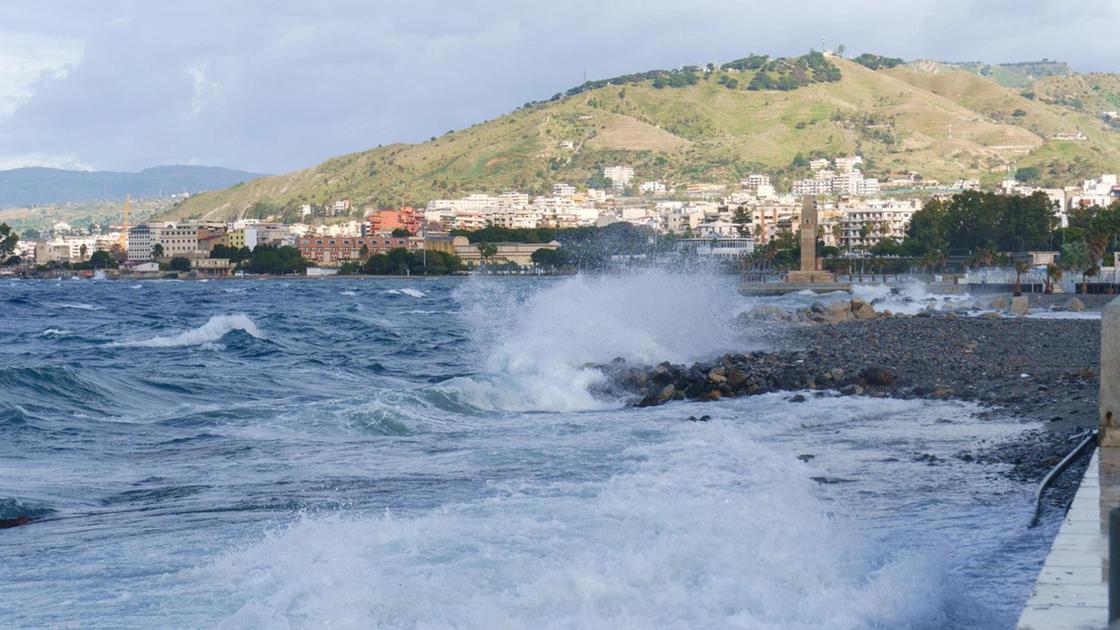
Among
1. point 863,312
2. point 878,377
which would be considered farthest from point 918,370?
point 863,312

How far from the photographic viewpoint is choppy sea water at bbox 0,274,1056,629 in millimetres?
7434

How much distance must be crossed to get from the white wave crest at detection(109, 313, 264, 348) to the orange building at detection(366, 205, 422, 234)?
13537cm

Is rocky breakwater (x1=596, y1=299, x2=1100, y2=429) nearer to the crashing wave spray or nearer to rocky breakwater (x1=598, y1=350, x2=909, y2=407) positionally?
rocky breakwater (x1=598, y1=350, x2=909, y2=407)

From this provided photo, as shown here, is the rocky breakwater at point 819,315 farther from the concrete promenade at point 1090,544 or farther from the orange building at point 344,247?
the orange building at point 344,247

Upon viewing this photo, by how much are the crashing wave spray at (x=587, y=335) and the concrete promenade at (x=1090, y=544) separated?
996cm

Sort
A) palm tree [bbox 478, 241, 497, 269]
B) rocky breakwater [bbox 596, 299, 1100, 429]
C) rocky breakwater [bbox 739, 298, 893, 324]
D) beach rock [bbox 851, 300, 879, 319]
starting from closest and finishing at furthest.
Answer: rocky breakwater [bbox 596, 299, 1100, 429] < rocky breakwater [bbox 739, 298, 893, 324] < beach rock [bbox 851, 300, 879, 319] < palm tree [bbox 478, 241, 497, 269]

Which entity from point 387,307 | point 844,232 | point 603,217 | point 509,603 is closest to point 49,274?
point 603,217

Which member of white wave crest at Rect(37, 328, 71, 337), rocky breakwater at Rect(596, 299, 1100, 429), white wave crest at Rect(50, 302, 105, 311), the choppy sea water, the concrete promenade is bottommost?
white wave crest at Rect(50, 302, 105, 311)

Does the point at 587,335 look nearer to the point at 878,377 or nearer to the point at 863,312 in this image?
the point at 878,377

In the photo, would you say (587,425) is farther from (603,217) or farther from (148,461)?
(603,217)

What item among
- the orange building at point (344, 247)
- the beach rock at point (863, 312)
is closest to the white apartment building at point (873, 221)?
the orange building at point (344, 247)

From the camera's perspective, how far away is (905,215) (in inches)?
5871

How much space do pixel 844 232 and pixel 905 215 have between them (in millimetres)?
11562

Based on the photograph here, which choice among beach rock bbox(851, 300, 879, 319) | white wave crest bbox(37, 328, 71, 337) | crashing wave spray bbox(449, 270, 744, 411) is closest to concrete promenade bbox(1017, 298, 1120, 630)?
crashing wave spray bbox(449, 270, 744, 411)
